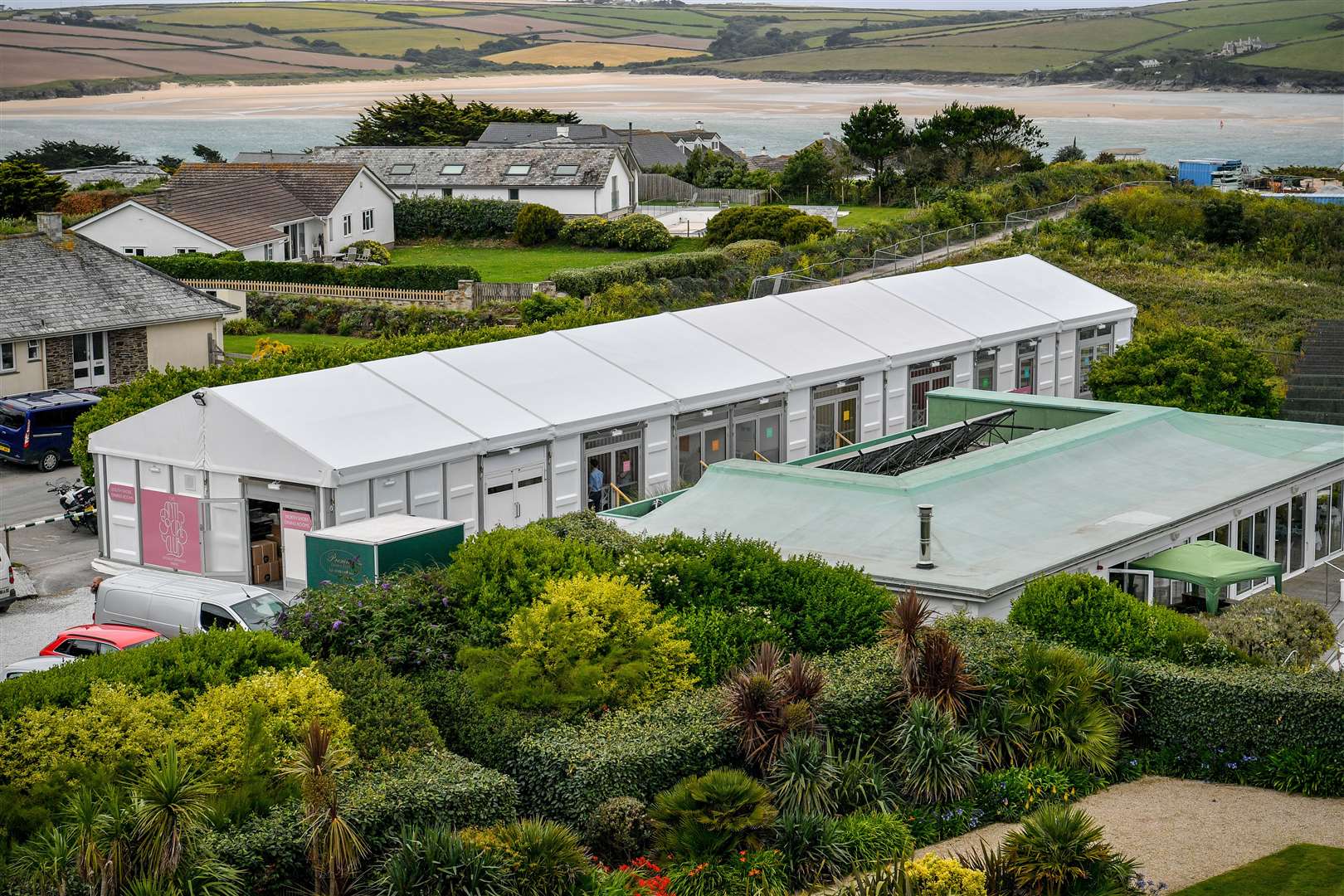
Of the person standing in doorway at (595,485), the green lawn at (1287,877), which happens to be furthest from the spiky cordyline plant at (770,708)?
the person standing in doorway at (595,485)

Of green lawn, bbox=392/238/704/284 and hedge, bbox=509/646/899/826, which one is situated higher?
green lawn, bbox=392/238/704/284

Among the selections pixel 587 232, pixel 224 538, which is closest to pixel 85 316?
pixel 224 538

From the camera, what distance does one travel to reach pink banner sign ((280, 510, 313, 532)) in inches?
985

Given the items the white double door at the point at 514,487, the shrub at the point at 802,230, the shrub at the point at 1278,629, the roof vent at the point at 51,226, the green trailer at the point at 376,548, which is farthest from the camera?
the shrub at the point at 802,230

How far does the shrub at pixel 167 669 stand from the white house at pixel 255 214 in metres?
44.7

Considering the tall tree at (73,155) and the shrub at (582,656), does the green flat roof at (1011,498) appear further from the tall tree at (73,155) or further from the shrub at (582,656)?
the tall tree at (73,155)

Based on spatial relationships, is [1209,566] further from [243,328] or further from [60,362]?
[243,328]

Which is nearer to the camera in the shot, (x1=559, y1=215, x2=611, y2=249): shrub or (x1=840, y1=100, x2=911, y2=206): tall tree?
(x1=559, y1=215, x2=611, y2=249): shrub

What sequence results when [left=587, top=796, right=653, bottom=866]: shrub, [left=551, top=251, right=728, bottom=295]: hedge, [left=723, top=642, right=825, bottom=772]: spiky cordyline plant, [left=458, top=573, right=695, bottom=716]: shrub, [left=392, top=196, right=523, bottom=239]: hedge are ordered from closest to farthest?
1. [left=587, top=796, right=653, bottom=866]: shrub
2. [left=723, top=642, right=825, bottom=772]: spiky cordyline plant
3. [left=458, top=573, right=695, bottom=716]: shrub
4. [left=551, top=251, right=728, bottom=295]: hedge
5. [left=392, top=196, right=523, bottom=239]: hedge

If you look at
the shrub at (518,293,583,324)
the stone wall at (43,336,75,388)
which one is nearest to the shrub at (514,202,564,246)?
the shrub at (518,293,583,324)

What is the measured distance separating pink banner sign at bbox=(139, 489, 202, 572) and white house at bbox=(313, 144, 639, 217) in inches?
1868

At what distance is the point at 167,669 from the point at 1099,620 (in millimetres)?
10626

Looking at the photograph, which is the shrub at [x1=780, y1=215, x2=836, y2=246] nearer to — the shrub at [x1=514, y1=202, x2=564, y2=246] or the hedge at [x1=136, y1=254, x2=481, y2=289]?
the shrub at [x1=514, y1=202, x2=564, y2=246]

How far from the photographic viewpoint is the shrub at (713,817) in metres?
14.6
